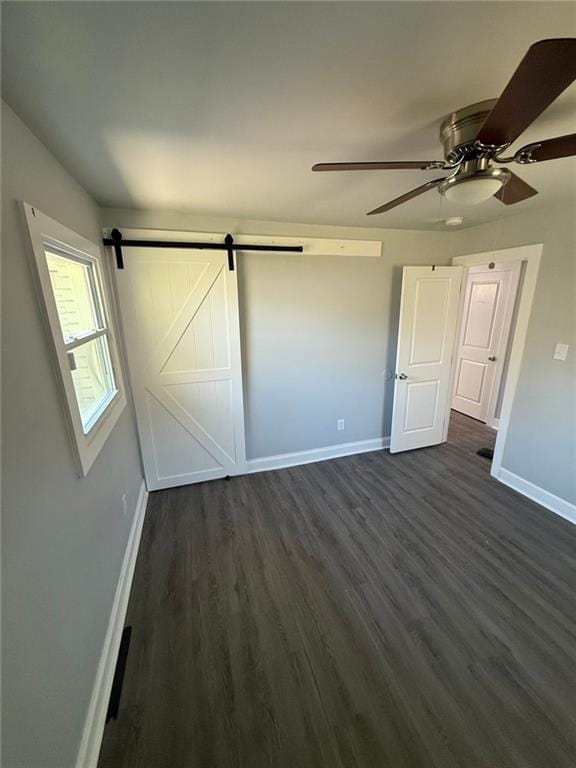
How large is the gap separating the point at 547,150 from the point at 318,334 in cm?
213

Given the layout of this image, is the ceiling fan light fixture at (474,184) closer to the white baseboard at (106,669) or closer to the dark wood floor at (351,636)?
the dark wood floor at (351,636)

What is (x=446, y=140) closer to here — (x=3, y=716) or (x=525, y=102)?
(x=525, y=102)

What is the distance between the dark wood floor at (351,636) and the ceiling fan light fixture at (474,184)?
2141 millimetres

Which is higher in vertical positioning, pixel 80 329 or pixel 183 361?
pixel 80 329

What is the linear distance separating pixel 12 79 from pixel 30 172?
318mm

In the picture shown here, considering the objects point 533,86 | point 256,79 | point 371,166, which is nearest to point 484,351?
point 371,166

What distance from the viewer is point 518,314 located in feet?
9.05

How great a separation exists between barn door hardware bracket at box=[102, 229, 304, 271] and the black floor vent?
2.40 meters

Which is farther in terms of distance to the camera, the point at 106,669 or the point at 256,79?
the point at 106,669

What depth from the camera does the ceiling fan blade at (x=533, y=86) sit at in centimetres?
64

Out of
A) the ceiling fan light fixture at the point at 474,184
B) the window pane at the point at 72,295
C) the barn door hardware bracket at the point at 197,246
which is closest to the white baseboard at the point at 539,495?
the ceiling fan light fixture at the point at 474,184

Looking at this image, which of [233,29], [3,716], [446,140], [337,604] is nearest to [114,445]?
[3,716]

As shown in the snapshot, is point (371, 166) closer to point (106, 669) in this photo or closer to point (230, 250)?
point (230, 250)

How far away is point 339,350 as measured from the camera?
10.4 ft
